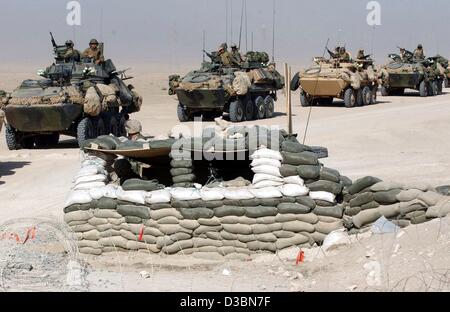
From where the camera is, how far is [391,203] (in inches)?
328

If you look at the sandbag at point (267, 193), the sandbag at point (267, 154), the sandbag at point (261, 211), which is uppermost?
the sandbag at point (267, 154)

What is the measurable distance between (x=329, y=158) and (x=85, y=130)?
4786mm

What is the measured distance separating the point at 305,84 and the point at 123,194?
18.9 m

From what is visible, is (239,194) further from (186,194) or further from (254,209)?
(186,194)

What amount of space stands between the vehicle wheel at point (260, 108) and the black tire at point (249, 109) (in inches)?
5.0

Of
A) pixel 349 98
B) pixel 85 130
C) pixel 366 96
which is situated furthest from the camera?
pixel 366 96

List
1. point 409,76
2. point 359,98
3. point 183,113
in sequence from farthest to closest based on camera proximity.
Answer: point 409,76 → point 359,98 → point 183,113

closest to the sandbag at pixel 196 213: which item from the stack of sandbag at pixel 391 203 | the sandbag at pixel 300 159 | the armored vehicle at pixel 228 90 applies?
the sandbag at pixel 300 159

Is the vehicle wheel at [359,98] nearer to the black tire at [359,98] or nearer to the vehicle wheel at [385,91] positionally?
the black tire at [359,98]

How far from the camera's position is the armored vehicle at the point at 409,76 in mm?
32312

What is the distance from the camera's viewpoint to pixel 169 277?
7.80 m

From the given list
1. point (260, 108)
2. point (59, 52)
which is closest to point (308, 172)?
point (59, 52)
